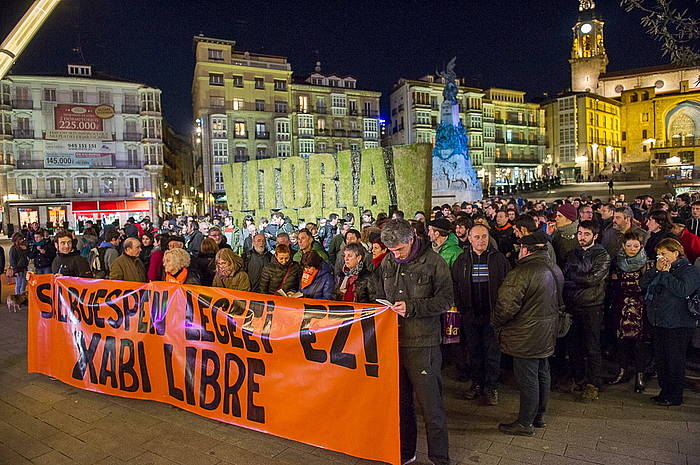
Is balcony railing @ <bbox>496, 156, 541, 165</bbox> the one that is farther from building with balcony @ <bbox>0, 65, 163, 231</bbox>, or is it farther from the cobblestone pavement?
the cobblestone pavement

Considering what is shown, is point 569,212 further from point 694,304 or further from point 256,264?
point 256,264

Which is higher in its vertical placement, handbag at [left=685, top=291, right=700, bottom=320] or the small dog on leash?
handbag at [left=685, top=291, right=700, bottom=320]

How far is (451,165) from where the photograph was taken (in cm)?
3136

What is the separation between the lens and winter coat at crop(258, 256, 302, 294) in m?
5.95

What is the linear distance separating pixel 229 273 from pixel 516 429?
3.64 meters

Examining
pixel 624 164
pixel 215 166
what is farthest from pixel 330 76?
pixel 624 164

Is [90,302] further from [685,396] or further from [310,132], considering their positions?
[310,132]

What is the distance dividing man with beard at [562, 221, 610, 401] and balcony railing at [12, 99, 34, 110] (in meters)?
57.9

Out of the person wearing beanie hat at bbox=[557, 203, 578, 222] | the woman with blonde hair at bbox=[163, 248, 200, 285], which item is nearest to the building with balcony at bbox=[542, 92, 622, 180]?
the person wearing beanie hat at bbox=[557, 203, 578, 222]

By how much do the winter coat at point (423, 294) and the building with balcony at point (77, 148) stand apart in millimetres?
51030

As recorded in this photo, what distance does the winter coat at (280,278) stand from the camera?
5.95 m

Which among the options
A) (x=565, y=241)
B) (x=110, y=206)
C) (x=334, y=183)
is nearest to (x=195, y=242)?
(x=334, y=183)

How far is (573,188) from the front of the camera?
1635 inches

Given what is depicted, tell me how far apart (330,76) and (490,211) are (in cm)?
5407
